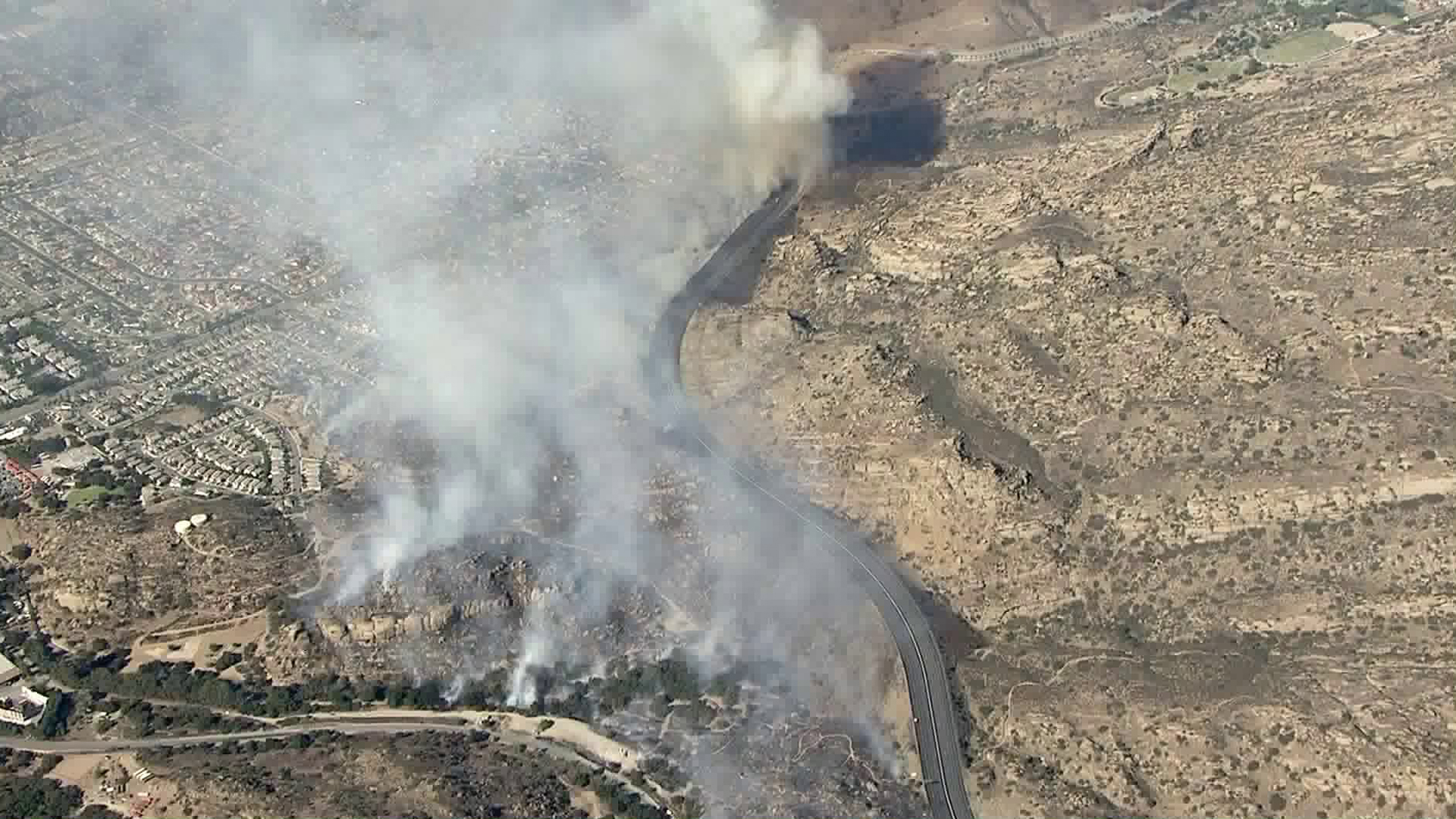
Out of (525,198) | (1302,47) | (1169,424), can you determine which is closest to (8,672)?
(525,198)

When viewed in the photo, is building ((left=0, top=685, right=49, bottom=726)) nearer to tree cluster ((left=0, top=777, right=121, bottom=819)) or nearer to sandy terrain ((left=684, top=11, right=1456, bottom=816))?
tree cluster ((left=0, top=777, right=121, bottom=819))

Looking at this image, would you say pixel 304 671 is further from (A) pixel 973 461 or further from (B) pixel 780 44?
(B) pixel 780 44

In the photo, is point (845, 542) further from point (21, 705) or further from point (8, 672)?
point (8, 672)

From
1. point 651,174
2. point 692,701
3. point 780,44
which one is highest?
point 780,44

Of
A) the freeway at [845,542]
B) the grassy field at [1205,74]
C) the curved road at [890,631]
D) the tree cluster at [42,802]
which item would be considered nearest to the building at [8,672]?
the curved road at [890,631]

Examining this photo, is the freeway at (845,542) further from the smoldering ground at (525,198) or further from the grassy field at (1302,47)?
the grassy field at (1302,47)

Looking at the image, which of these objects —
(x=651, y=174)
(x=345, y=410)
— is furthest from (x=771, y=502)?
(x=651, y=174)

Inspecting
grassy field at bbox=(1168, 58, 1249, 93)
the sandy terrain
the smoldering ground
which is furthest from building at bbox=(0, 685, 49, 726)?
grassy field at bbox=(1168, 58, 1249, 93)
